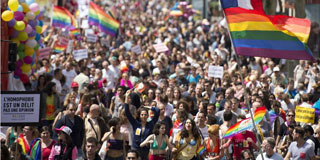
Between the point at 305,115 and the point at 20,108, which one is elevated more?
the point at 20,108

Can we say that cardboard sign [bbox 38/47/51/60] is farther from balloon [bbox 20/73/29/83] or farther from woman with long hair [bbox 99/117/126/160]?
woman with long hair [bbox 99/117/126/160]

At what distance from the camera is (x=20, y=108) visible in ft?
35.0

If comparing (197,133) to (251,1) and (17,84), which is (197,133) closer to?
(251,1)

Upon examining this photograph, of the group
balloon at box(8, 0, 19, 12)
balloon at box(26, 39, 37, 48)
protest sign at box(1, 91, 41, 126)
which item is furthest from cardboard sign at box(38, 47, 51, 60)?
protest sign at box(1, 91, 41, 126)

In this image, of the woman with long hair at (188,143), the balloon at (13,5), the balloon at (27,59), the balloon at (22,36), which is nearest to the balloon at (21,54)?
the balloon at (27,59)

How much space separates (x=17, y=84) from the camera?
63.6 feet

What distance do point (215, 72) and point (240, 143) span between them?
24.4 feet

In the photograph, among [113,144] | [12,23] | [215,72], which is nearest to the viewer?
[113,144]

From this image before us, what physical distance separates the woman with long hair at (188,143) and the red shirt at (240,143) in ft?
1.89

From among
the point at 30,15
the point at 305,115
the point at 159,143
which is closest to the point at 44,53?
the point at 30,15

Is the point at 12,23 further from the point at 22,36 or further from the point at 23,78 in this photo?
the point at 23,78

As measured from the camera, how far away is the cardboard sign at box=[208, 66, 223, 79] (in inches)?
762

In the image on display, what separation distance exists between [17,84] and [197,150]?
336 inches

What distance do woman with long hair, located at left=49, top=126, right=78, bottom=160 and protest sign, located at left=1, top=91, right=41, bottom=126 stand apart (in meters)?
0.42
